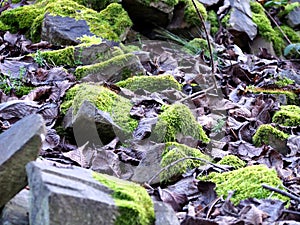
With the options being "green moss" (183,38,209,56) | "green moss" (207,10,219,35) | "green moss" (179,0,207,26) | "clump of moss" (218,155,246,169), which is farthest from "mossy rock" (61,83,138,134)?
"green moss" (207,10,219,35)

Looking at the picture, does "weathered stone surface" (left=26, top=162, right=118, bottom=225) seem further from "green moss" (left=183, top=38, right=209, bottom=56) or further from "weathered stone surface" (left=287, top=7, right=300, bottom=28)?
"weathered stone surface" (left=287, top=7, right=300, bottom=28)

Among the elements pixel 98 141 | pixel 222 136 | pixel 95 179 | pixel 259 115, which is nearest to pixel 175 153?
pixel 98 141

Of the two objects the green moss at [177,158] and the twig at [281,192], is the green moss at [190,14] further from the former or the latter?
the twig at [281,192]

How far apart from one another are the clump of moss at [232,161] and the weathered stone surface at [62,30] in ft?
7.39

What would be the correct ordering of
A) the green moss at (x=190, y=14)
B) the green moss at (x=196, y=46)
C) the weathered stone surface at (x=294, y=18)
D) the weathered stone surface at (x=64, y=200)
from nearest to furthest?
the weathered stone surface at (x=64, y=200) < the green moss at (x=196, y=46) < the green moss at (x=190, y=14) < the weathered stone surface at (x=294, y=18)

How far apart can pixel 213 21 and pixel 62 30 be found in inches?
87.5

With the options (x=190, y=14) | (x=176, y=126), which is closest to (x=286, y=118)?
(x=176, y=126)

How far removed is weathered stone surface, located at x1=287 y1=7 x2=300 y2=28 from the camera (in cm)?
702

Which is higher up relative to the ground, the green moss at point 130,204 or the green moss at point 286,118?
the green moss at point 130,204

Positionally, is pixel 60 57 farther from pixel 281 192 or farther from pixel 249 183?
pixel 281 192

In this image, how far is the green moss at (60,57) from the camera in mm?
4309

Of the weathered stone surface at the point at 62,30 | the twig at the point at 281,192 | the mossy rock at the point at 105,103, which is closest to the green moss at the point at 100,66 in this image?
the mossy rock at the point at 105,103

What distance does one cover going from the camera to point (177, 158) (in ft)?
9.14

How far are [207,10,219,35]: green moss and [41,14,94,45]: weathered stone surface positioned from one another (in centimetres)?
186
